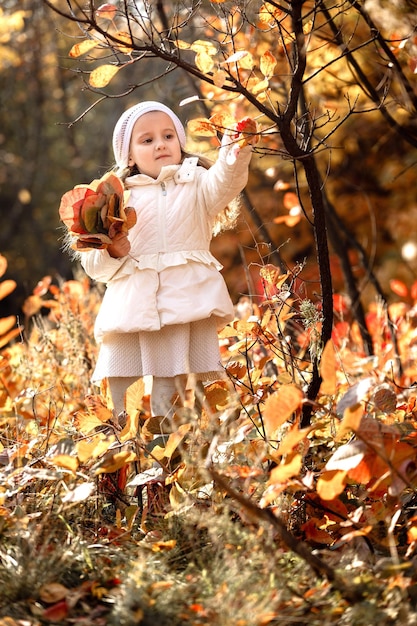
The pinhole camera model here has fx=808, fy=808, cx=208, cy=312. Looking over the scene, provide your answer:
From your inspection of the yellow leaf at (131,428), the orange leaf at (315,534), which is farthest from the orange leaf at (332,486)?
the yellow leaf at (131,428)

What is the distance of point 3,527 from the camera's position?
2.09 m

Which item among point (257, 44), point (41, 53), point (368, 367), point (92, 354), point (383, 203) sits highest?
point (41, 53)

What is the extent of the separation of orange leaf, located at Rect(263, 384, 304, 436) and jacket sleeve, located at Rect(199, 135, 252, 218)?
0.93m

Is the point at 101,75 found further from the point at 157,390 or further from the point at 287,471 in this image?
the point at 287,471

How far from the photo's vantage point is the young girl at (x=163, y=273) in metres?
2.71

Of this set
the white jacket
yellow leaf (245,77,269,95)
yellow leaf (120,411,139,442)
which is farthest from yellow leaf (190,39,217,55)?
yellow leaf (120,411,139,442)

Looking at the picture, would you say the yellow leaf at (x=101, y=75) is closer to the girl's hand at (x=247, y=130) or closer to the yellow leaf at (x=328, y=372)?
the girl's hand at (x=247, y=130)

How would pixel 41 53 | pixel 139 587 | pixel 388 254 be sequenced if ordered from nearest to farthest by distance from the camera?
pixel 139 587, pixel 388 254, pixel 41 53

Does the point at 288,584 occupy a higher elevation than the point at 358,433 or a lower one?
lower

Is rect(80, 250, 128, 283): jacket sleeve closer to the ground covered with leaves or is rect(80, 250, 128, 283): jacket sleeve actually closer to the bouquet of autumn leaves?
the bouquet of autumn leaves

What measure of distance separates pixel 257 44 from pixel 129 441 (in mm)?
2136

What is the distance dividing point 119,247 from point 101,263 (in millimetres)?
177

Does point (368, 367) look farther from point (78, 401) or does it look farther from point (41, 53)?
point (41, 53)

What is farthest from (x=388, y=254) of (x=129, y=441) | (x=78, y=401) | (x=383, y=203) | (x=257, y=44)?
(x=129, y=441)
